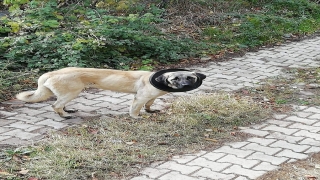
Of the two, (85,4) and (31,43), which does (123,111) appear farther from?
(85,4)

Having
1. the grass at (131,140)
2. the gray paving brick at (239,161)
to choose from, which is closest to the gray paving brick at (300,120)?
the grass at (131,140)

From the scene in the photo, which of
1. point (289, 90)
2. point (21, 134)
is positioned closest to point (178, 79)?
point (21, 134)

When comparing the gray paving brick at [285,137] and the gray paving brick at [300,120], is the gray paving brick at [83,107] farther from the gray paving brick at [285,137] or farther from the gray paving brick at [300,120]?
the gray paving brick at [300,120]

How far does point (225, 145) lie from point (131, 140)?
0.96 metres

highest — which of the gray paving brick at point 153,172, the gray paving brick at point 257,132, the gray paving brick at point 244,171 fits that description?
the gray paving brick at point 153,172

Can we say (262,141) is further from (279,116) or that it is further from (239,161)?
(279,116)

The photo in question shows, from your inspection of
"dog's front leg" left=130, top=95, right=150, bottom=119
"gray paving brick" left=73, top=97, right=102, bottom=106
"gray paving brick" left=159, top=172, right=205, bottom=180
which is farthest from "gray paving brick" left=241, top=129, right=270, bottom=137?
"gray paving brick" left=73, top=97, right=102, bottom=106

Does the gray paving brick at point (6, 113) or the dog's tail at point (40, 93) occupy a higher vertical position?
the dog's tail at point (40, 93)

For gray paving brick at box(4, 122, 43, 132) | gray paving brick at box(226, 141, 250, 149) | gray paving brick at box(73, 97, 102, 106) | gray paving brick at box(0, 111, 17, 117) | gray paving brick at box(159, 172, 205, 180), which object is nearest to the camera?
gray paving brick at box(159, 172, 205, 180)

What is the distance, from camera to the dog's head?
6.38 meters

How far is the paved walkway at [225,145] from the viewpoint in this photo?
209 inches

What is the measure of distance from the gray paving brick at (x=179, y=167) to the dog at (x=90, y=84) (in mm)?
1309

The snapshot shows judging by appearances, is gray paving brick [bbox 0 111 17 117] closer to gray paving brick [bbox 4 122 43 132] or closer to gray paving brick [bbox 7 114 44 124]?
gray paving brick [bbox 7 114 44 124]

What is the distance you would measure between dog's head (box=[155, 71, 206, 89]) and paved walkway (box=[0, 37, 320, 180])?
2.72 ft
